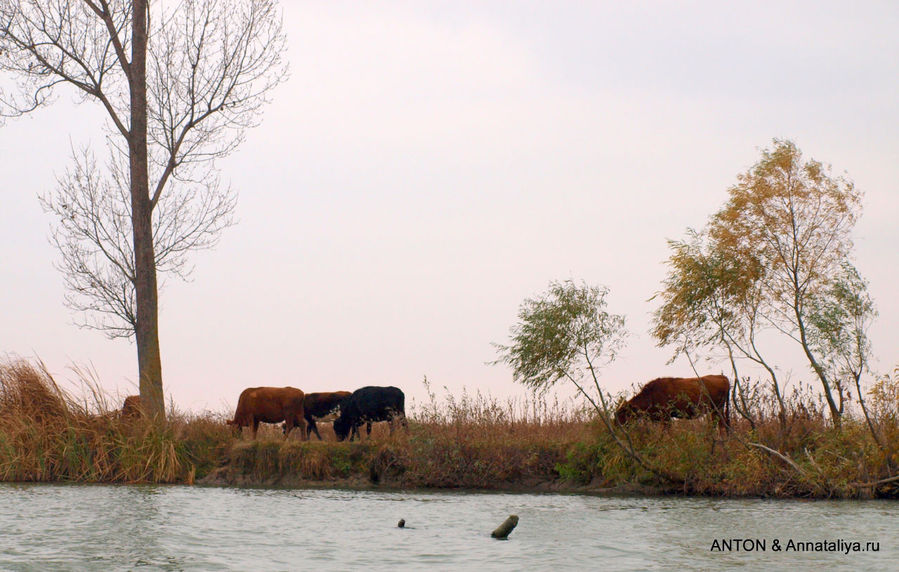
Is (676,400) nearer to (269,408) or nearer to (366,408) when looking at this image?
(366,408)

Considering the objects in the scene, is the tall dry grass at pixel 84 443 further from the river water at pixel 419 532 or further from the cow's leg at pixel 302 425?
the cow's leg at pixel 302 425

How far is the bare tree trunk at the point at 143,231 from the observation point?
79.9 ft

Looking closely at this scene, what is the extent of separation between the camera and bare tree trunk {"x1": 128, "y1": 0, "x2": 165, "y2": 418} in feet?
79.9

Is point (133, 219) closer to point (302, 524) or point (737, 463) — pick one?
point (302, 524)

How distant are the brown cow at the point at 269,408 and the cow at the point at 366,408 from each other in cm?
117

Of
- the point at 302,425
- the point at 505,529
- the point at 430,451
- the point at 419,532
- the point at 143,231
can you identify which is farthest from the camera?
the point at 302,425

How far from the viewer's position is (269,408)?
2769 centimetres

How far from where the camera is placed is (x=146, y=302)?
24.7m

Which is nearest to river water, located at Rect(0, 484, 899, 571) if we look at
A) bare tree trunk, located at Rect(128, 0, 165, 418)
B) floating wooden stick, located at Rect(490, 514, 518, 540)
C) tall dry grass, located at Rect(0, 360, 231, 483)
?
floating wooden stick, located at Rect(490, 514, 518, 540)

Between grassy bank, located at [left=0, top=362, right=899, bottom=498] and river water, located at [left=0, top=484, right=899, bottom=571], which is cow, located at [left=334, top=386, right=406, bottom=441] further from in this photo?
river water, located at [left=0, top=484, right=899, bottom=571]

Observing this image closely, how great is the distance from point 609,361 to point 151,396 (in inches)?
445

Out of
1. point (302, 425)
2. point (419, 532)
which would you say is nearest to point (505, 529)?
point (419, 532)

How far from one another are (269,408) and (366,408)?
2773 millimetres

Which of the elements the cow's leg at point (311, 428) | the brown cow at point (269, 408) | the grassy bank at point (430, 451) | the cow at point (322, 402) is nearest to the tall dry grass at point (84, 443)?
the grassy bank at point (430, 451)
